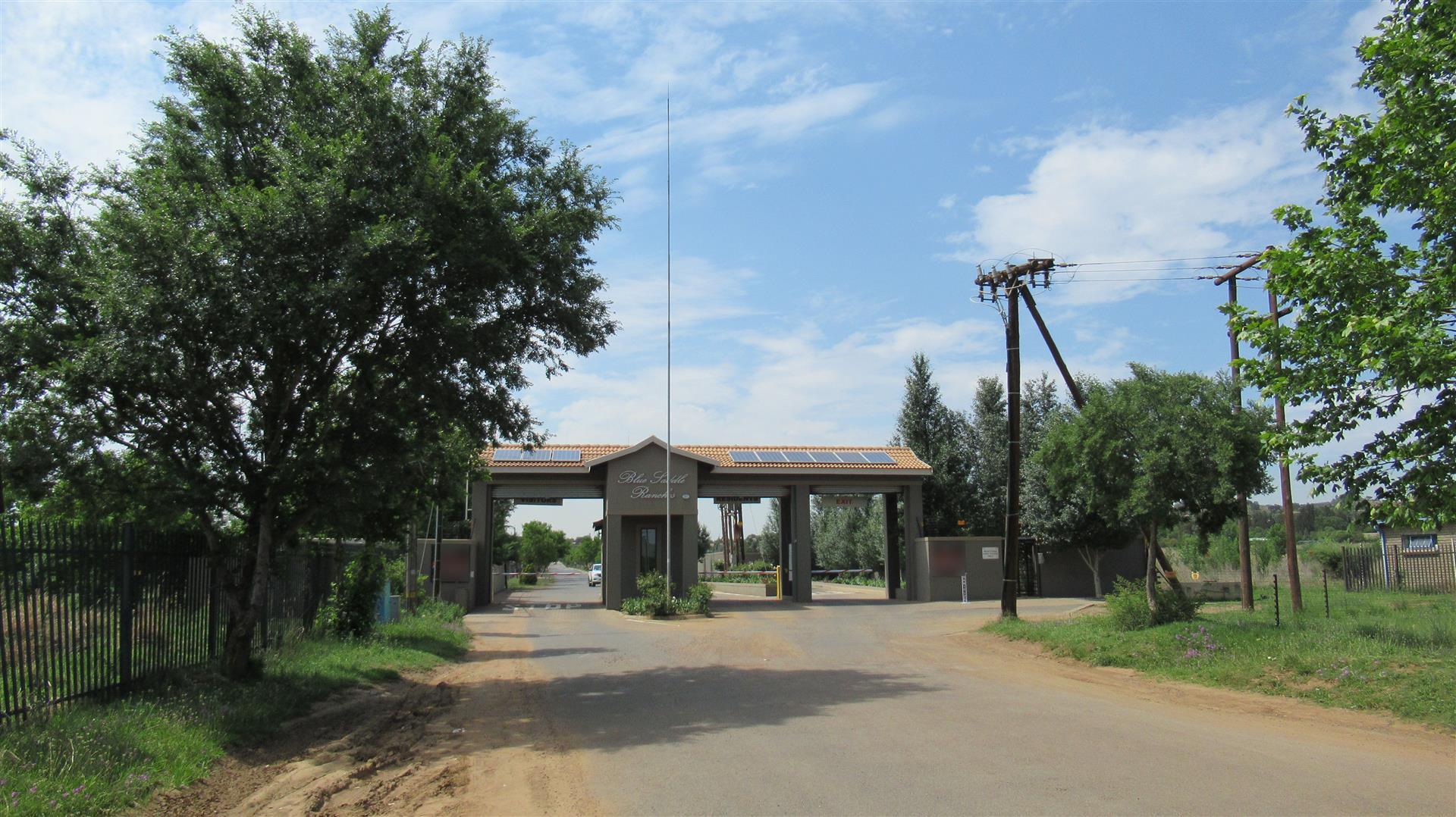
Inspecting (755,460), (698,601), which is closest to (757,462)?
(755,460)

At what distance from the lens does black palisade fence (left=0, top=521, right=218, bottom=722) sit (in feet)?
27.6

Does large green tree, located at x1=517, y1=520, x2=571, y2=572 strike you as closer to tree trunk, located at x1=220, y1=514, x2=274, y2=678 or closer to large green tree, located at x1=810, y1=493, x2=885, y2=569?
large green tree, located at x1=810, y1=493, x2=885, y2=569

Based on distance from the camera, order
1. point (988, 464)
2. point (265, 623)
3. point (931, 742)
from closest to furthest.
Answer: point (931, 742) < point (265, 623) < point (988, 464)

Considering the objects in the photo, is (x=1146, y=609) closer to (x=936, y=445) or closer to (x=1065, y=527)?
(x=1065, y=527)

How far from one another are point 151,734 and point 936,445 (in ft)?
147

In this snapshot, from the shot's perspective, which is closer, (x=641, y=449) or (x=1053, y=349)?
(x=1053, y=349)

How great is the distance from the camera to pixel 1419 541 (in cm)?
3406

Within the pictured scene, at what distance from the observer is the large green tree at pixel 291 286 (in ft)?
35.7

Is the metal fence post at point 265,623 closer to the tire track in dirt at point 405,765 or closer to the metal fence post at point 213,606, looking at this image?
the metal fence post at point 213,606

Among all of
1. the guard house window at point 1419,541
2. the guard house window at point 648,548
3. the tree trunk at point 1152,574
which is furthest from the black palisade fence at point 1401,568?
the guard house window at point 648,548

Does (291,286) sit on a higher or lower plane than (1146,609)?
higher

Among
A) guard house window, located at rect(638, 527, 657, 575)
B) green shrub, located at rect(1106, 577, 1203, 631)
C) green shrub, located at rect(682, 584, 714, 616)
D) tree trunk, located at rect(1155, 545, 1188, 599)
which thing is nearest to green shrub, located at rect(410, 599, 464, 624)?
green shrub, located at rect(682, 584, 714, 616)

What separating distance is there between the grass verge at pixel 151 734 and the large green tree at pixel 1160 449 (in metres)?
13.4

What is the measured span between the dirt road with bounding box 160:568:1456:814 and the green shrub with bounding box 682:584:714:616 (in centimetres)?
1314
